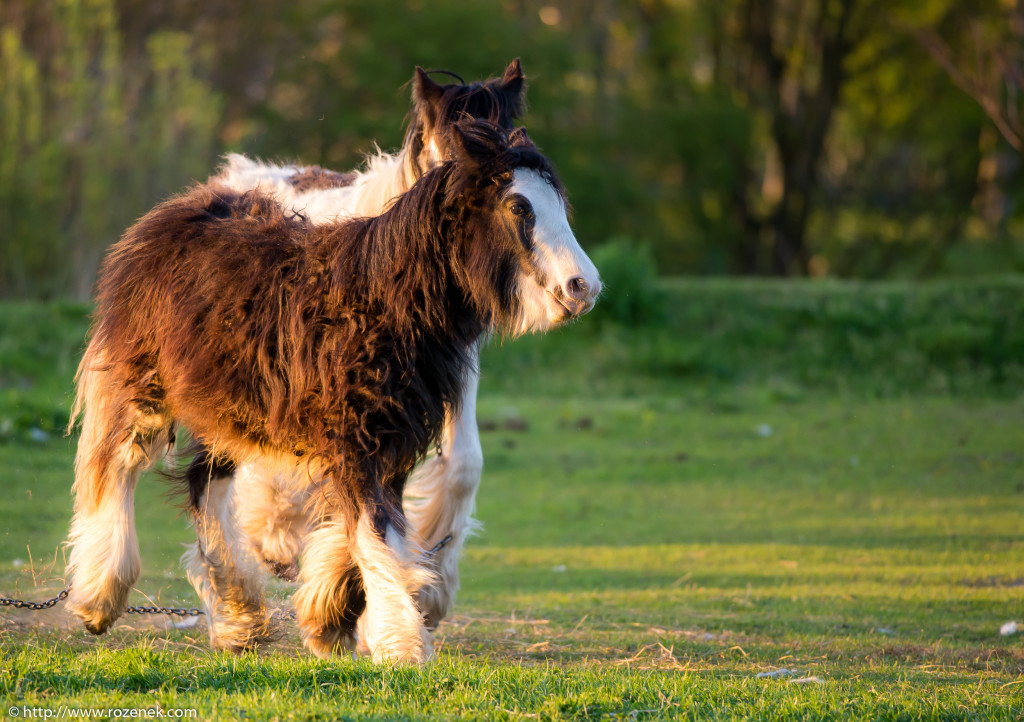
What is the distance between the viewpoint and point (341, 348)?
4992mm

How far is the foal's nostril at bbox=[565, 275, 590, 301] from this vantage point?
458cm

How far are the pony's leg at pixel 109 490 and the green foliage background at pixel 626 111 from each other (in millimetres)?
13371

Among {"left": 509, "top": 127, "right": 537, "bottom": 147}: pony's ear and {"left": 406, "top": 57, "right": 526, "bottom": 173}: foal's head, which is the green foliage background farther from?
{"left": 509, "top": 127, "right": 537, "bottom": 147}: pony's ear

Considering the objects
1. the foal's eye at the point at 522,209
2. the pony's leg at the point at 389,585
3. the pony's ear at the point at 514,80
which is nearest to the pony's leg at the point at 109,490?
the pony's leg at the point at 389,585

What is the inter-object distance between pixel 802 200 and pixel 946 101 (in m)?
5.17

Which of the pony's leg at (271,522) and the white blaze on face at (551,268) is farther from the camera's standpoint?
the pony's leg at (271,522)

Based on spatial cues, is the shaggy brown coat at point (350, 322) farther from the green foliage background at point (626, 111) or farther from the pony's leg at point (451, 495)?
the green foliage background at point (626, 111)

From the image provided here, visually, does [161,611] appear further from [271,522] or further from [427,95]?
[427,95]

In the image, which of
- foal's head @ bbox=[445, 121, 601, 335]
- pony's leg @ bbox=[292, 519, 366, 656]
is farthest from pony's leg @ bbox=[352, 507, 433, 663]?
foal's head @ bbox=[445, 121, 601, 335]

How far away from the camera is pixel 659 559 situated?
356 inches

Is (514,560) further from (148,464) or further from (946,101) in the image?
(946,101)

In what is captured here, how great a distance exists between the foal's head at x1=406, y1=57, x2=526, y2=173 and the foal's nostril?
171 centimetres

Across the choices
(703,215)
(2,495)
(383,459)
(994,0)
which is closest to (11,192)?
(2,495)

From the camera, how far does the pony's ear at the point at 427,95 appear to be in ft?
20.6
